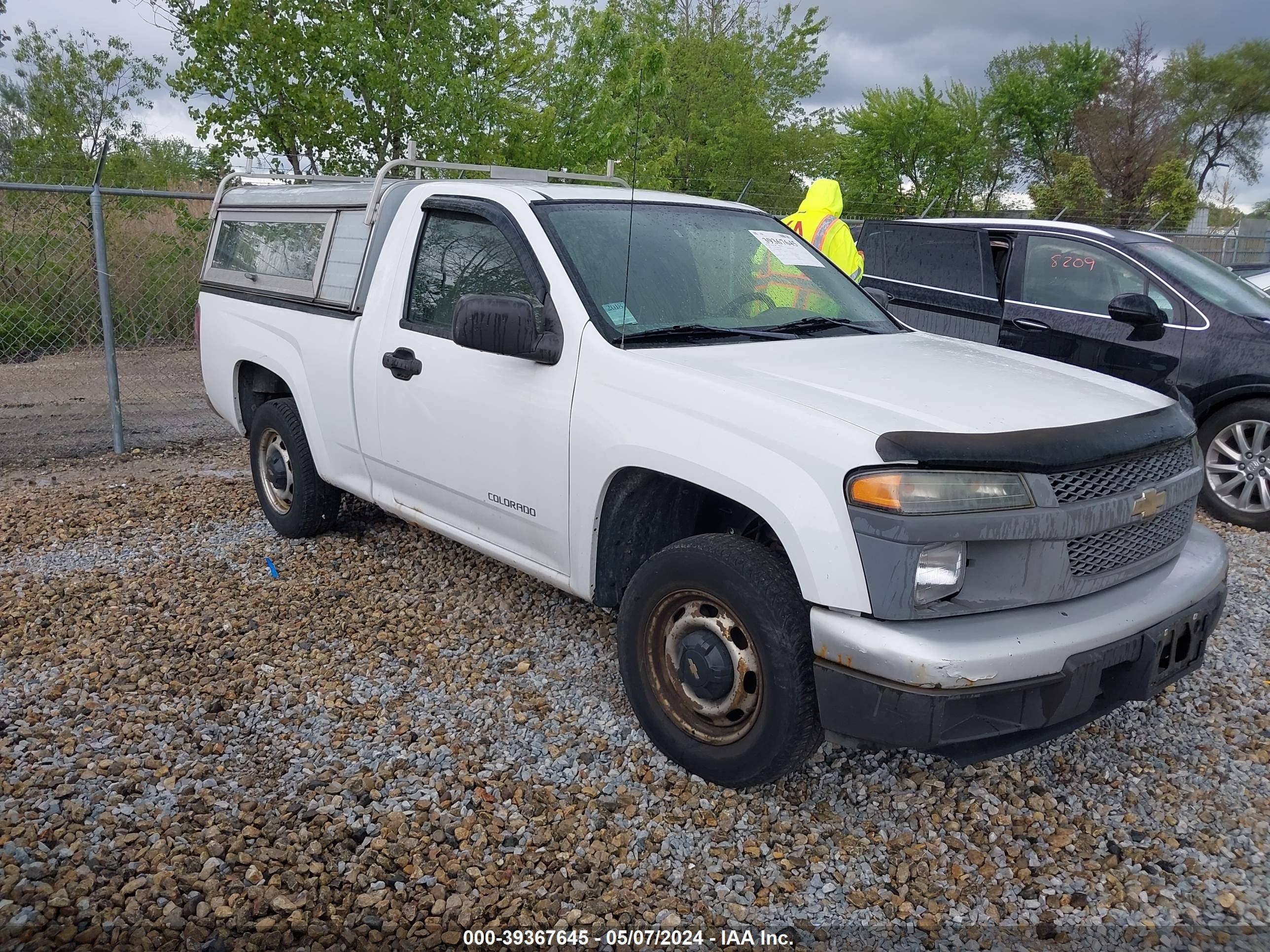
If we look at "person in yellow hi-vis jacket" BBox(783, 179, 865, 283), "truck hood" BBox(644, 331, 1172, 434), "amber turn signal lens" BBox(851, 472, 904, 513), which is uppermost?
"person in yellow hi-vis jacket" BBox(783, 179, 865, 283)

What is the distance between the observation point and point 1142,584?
304 centimetres

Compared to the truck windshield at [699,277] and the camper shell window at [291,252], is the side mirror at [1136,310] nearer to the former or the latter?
the truck windshield at [699,277]

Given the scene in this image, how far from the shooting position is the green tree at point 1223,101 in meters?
6.20

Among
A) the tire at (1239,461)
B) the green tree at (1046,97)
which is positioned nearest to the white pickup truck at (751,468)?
the tire at (1239,461)

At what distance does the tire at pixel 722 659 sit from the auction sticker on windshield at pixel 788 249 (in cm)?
171

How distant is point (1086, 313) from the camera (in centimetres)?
671

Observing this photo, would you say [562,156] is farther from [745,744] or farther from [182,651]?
[745,744]

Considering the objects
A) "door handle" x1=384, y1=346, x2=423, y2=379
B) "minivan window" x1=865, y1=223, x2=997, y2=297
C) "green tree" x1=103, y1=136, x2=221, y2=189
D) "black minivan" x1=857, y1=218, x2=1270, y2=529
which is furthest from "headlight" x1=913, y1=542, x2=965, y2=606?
"green tree" x1=103, y1=136, x2=221, y2=189

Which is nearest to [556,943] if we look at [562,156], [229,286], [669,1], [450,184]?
[450,184]

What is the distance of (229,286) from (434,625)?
2.66 m

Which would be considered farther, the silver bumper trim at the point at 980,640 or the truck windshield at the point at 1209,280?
the truck windshield at the point at 1209,280

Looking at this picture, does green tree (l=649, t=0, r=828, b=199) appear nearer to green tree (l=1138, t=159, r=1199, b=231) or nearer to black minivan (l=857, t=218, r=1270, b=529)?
green tree (l=1138, t=159, r=1199, b=231)

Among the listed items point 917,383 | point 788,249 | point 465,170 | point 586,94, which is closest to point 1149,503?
point 917,383

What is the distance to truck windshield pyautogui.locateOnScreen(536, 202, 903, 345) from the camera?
12.1 ft
